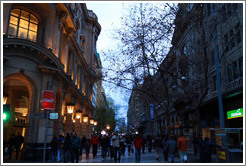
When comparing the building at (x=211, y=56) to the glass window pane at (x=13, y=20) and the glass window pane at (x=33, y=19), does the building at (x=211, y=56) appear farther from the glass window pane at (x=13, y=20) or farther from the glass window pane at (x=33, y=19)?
the glass window pane at (x=13, y=20)

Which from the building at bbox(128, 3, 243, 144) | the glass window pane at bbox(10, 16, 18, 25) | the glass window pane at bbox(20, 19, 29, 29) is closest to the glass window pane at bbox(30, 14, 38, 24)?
the glass window pane at bbox(20, 19, 29, 29)

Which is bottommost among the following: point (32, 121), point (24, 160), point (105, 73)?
point (24, 160)

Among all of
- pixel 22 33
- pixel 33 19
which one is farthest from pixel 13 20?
pixel 33 19

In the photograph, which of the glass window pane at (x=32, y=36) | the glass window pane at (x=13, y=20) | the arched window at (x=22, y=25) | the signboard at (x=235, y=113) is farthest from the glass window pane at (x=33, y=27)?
the signboard at (x=235, y=113)

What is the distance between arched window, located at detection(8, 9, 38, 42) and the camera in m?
16.0

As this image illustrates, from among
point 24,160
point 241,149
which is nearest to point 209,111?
point 241,149

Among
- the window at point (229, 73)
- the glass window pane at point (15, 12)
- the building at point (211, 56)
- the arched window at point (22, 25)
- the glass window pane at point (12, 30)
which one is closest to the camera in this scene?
the building at point (211, 56)

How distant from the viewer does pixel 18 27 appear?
1636 centimetres

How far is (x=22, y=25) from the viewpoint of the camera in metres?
16.7

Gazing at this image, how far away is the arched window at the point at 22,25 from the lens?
630 inches

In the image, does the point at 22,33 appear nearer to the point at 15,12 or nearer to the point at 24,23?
the point at 24,23

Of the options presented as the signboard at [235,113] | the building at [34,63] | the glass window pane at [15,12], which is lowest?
the signboard at [235,113]

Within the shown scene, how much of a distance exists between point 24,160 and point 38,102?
390 centimetres

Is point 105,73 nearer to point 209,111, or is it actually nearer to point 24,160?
point 24,160
